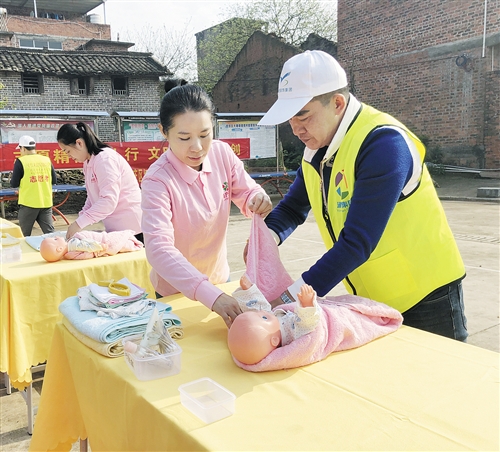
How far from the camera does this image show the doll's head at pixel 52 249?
296 centimetres

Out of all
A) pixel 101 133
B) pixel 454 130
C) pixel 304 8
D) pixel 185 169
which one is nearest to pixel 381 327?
pixel 185 169

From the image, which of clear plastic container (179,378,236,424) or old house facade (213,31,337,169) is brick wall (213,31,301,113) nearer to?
old house facade (213,31,337,169)

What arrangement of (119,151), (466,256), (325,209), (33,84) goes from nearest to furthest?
(325,209) < (466,256) < (119,151) < (33,84)

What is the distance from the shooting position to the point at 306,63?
1.44 m

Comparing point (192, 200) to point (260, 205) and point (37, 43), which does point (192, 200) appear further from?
point (37, 43)

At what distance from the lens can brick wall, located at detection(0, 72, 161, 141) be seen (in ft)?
51.1

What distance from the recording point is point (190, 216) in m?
1.99

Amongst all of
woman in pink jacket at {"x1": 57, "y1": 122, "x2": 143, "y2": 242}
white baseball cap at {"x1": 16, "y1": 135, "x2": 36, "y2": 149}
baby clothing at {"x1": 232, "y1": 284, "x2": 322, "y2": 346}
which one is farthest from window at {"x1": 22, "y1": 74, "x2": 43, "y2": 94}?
baby clothing at {"x1": 232, "y1": 284, "x2": 322, "y2": 346}

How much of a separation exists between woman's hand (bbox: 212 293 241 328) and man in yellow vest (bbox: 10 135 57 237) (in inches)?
A: 202

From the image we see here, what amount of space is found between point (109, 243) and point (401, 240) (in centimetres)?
217

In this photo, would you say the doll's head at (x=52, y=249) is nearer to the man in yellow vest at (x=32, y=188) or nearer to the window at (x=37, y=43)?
the man in yellow vest at (x=32, y=188)

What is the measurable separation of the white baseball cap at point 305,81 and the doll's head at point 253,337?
577 millimetres

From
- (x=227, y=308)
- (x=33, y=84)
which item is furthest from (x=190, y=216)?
(x=33, y=84)

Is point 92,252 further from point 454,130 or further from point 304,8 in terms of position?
point 304,8
